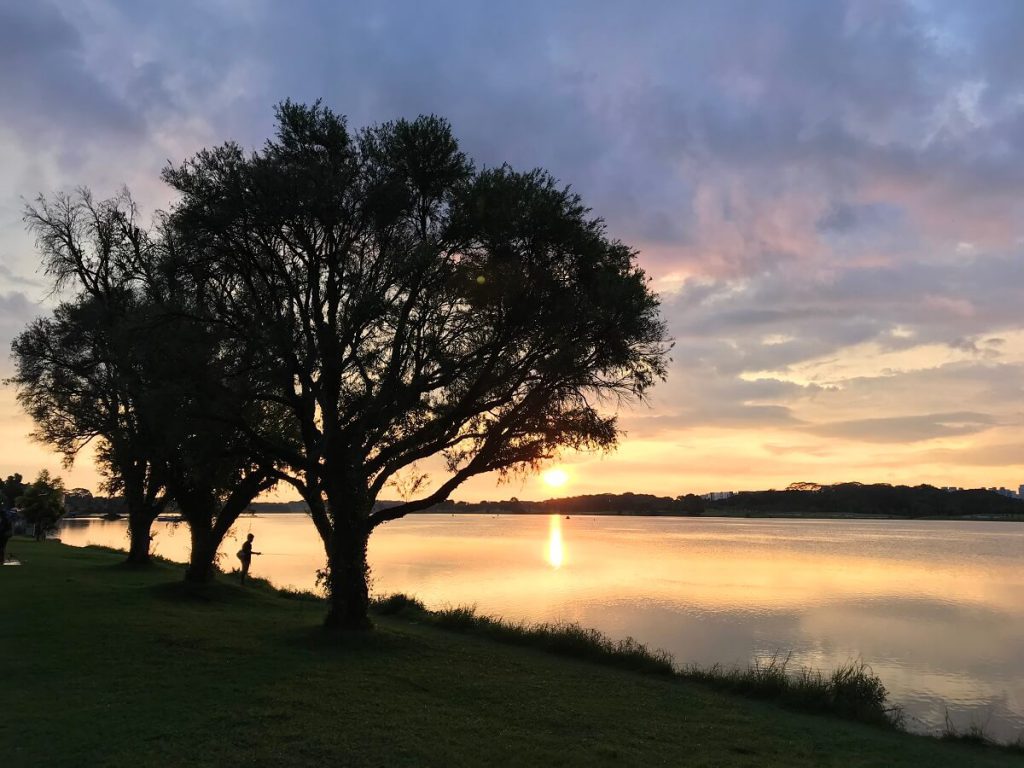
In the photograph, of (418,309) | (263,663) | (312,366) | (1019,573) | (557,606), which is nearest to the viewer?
A: (263,663)

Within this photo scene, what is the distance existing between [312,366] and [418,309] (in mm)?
2613

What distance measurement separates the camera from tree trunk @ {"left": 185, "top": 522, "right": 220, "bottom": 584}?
23.0 metres

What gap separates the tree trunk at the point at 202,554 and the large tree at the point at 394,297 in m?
8.66

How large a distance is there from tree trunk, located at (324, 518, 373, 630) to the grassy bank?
30.7 inches

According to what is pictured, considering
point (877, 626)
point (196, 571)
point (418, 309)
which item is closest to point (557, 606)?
point (877, 626)

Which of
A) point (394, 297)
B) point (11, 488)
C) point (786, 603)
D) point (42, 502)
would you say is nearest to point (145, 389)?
point (394, 297)

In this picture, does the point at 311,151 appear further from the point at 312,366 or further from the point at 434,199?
the point at 312,366

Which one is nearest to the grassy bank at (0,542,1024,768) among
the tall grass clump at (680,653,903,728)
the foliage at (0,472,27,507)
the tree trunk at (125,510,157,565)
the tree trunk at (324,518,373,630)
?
the tall grass clump at (680,653,903,728)

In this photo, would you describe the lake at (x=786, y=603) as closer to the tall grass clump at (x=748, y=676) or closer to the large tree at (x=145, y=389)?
the tall grass clump at (x=748, y=676)

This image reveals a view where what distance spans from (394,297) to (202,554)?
1323 centimetres

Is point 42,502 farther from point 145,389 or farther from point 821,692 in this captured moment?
point 821,692

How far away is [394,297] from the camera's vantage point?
15109mm

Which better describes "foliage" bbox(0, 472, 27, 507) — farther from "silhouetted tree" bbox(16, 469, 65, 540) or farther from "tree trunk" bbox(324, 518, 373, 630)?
"tree trunk" bbox(324, 518, 373, 630)

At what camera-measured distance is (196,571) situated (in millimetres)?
23016
